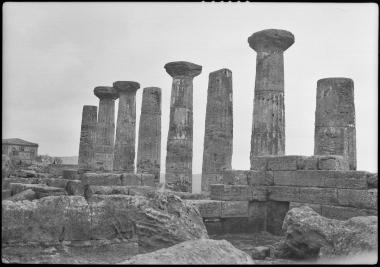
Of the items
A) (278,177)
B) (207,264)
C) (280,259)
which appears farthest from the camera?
(278,177)

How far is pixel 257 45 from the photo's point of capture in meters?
17.7

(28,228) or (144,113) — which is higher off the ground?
(144,113)

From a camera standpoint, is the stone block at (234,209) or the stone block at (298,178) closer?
the stone block at (298,178)

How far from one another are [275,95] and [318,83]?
1665 millimetres

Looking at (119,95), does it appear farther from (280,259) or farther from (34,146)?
(280,259)

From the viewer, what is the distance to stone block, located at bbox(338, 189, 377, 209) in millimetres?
10562

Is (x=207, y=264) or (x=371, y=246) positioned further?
(x=371, y=246)

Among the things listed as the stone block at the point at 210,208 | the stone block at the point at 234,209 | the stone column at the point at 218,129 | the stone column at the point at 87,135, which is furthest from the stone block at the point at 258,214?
the stone column at the point at 87,135

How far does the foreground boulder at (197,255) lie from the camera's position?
5191 mm

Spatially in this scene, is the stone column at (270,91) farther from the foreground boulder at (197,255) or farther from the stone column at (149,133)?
the foreground boulder at (197,255)

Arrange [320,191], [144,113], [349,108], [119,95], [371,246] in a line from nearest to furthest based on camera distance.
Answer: [371,246] → [320,191] → [349,108] → [144,113] → [119,95]

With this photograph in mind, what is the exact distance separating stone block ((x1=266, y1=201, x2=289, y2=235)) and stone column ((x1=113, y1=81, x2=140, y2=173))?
52.1ft

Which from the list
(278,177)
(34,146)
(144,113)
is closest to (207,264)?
(278,177)

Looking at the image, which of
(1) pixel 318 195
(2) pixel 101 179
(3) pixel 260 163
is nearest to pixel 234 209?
(3) pixel 260 163
